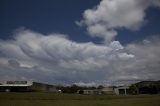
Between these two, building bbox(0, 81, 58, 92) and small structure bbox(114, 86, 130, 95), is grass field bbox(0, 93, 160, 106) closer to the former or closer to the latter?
building bbox(0, 81, 58, 92)

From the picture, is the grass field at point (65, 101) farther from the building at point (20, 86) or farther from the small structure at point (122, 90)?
the small structure at point (122, 90)

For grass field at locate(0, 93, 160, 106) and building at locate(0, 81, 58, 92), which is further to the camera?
building at locate(0, 81, 58, 92)

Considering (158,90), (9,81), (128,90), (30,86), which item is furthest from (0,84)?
(158,90)

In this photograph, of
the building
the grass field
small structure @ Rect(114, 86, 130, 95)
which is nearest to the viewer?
the grass field

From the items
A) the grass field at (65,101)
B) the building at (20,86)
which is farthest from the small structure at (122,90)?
the grass field at (65,101)

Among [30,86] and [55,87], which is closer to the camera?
[30,86]

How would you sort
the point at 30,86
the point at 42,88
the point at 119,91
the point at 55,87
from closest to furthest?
the point at 30,86
the point at 42,88
the point at 119,91
the point at 55,87

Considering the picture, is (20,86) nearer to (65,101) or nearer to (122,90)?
(122,90)

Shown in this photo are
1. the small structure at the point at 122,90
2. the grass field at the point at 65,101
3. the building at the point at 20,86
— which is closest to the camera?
the grass field at the point at 65,101

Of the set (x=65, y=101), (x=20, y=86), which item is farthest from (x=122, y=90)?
(x=65, y=101)

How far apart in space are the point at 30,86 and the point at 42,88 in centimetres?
1514

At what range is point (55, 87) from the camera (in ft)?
638

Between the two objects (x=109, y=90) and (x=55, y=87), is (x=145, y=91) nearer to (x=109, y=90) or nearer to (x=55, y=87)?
(x=109, y=90)

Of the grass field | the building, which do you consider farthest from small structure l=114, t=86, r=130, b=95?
the grass field
